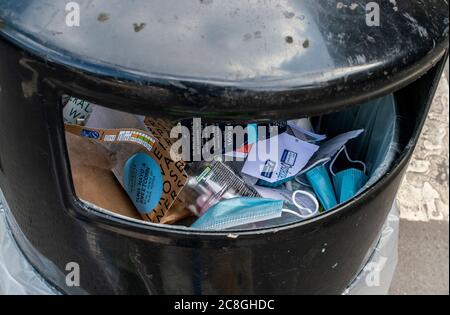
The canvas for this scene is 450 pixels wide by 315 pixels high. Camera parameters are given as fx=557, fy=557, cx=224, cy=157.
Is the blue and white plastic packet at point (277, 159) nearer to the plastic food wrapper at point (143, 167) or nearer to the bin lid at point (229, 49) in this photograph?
the plastic food wrapper at point (143, 167)

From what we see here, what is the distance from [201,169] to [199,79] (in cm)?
45

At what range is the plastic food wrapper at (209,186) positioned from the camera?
1304 millimetres

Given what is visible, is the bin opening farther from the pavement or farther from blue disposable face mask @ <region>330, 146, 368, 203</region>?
the pavement

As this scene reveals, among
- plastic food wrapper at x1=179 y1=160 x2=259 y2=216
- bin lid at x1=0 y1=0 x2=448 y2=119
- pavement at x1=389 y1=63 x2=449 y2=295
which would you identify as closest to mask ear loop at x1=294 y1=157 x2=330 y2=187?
plastic food wrapper at x1=179 y1=160 x2=259 y2=216

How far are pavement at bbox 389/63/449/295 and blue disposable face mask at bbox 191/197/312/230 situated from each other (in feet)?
3.27

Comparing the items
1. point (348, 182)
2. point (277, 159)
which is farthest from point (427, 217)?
point (277, 159)

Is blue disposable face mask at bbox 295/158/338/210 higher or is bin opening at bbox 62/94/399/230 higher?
bin opening at bbox 62/94/399/230

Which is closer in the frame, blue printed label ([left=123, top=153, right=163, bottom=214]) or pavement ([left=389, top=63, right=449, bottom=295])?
blue printed label ([left=123, top=153, right=163, bottom=214])

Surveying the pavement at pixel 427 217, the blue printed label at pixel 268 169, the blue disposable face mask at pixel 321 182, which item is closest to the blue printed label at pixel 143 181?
the blue printed label at pixel 268 169

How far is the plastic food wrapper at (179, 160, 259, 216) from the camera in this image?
1.30 m

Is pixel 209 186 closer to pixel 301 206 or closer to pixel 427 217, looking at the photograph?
pixel 301 206

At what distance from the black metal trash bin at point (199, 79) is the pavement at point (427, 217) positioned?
96cm
